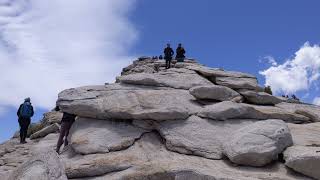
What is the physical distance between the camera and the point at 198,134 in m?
18.1

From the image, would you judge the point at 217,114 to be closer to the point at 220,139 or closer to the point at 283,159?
the point at 220,139

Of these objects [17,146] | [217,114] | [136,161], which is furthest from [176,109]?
[17,146]

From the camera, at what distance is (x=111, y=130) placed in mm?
19094

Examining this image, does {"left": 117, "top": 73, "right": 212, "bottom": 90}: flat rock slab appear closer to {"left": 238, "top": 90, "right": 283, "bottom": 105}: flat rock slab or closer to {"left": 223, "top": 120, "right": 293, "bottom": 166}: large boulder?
{"left": 238, "top": 90, "right": 283, "bottom": 105}: flat rock slab

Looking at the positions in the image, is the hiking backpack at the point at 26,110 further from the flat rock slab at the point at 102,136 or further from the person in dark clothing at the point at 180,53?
the person in dark clothing at the point at 180,53

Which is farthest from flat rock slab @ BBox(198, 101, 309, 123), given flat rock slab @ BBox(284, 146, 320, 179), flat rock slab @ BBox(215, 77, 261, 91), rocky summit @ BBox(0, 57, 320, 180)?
flat rock slab @ BBox(284, 146, 320, 179)

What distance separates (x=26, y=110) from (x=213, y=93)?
984 cm

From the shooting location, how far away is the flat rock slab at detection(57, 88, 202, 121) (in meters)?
19.0

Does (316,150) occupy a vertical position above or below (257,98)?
below

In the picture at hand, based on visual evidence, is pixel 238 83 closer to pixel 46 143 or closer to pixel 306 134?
pixel 306 134

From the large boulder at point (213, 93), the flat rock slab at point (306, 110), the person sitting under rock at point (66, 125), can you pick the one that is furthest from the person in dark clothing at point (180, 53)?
the person sitting under rock at point (66, 125)

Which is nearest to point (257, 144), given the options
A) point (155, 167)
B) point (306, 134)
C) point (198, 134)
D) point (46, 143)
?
point (198, 134)

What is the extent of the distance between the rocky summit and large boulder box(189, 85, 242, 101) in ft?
0.14

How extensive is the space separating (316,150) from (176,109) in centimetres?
548
